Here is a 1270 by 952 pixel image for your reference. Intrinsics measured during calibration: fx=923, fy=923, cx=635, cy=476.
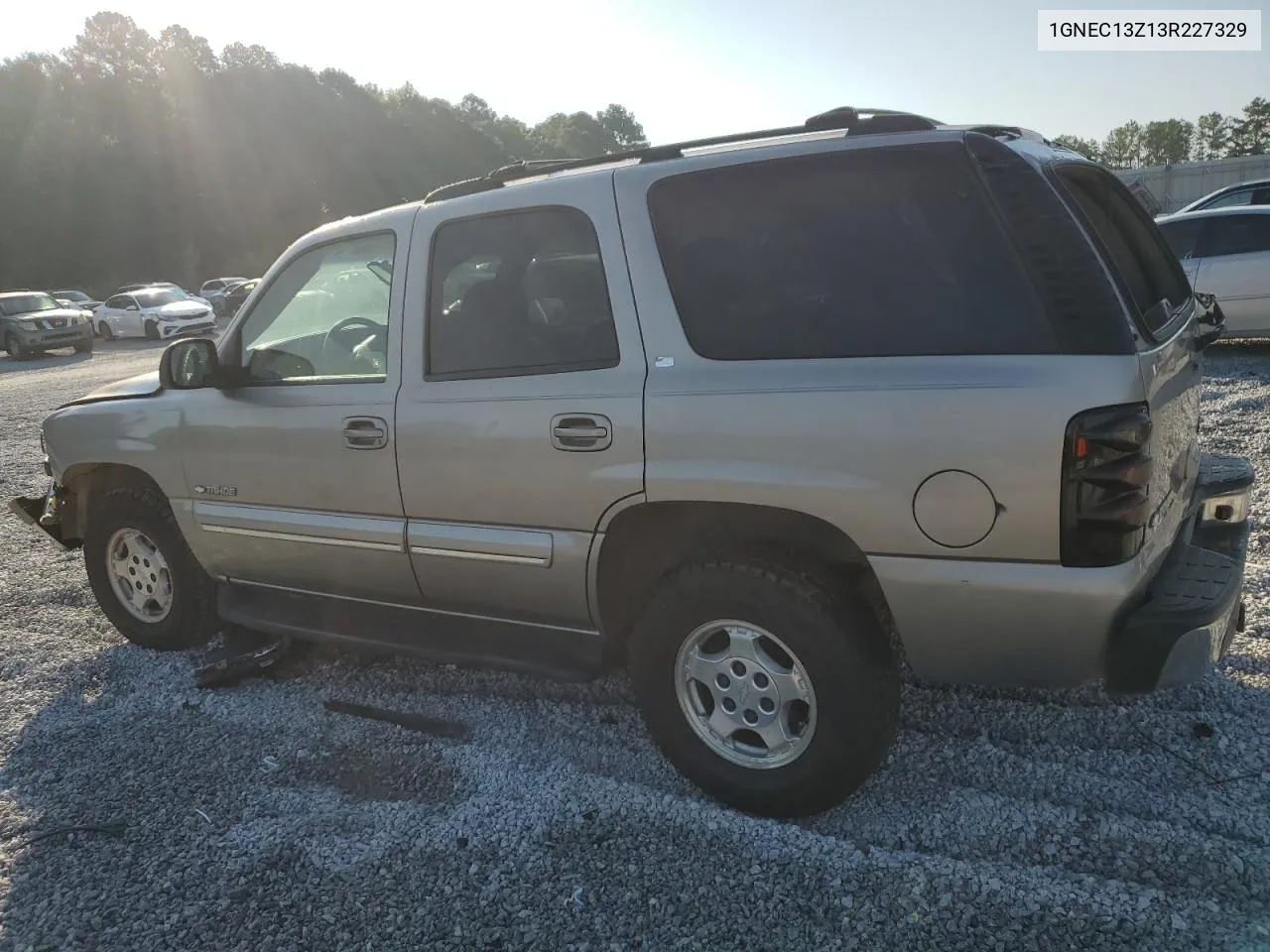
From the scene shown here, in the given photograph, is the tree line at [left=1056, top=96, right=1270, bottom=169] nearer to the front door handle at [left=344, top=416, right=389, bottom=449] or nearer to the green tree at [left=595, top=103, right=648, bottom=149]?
the green tree at [left=595, top=103, right=648, bottom=149]

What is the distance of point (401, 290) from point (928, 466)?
2071 mm

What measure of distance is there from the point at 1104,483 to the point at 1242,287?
8.86 m

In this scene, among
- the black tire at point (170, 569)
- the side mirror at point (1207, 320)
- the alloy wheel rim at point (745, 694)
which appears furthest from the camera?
the black tire at point (170, 569)

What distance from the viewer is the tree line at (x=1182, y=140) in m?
80.8

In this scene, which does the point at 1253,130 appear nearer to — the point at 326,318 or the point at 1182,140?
the point at 1182,140

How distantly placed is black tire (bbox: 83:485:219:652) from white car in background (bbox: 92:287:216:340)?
24.0 m

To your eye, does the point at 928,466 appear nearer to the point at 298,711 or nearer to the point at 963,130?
the point at 963,130

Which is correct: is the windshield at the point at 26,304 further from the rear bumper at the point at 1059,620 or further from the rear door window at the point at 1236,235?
the rear bumper at the point at 1059,620

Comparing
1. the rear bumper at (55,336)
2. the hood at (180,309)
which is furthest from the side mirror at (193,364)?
the hood at (180,309)

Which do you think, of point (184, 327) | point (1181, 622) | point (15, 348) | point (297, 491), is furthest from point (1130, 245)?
point (184, 327)

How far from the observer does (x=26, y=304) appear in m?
24.0

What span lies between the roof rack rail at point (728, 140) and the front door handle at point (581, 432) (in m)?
0.89

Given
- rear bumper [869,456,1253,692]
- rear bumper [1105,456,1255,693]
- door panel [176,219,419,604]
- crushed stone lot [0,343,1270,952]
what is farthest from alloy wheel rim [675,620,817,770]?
door panel [176,219,419,604]

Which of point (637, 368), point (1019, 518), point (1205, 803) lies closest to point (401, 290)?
point (637, 368)
